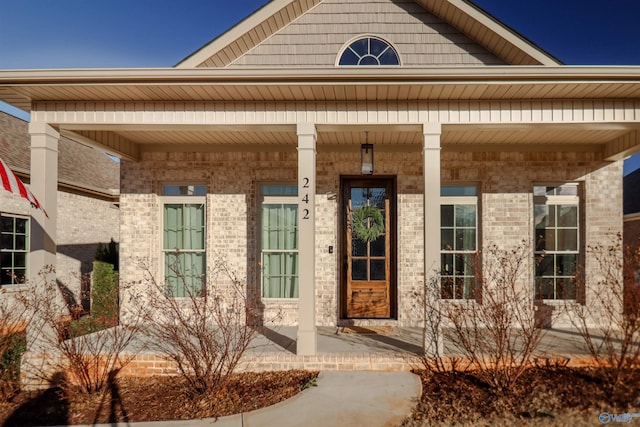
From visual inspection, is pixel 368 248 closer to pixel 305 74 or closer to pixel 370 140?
pixel 370 140

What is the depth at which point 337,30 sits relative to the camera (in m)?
6.84

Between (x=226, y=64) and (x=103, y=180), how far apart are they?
692 cm

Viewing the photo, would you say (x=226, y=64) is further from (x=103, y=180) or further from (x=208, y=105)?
(x=103, y=180)

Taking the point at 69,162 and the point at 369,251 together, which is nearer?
the point at 369,251

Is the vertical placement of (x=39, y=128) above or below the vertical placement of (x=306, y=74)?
below

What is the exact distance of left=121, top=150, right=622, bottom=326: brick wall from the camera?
6.78 meters

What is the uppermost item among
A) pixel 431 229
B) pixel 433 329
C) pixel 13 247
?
pixel 431 229

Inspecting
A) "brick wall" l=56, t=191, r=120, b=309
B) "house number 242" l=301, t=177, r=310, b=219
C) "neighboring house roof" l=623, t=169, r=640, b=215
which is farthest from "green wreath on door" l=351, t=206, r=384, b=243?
"neighboring house roof" l=623, t=169, r=640, b=215

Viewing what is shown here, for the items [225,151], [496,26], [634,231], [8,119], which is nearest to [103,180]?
[8,119]

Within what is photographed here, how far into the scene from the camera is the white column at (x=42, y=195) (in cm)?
503

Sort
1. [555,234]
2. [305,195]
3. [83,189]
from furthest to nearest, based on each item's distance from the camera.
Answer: [83,189] → [555,234] → [305,195]

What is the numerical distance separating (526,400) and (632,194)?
13720mm

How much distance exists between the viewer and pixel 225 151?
6969 millimetres

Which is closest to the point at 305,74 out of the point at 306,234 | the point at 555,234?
the point at 306,234
